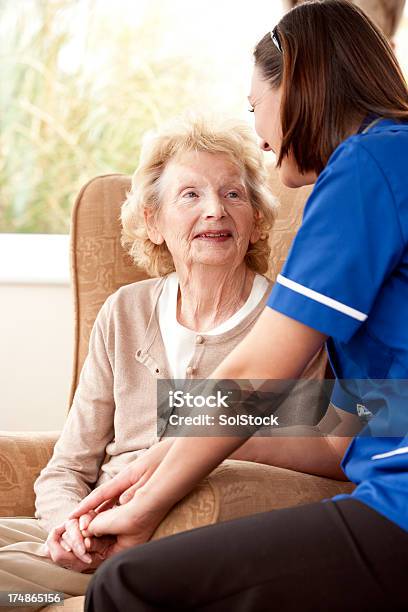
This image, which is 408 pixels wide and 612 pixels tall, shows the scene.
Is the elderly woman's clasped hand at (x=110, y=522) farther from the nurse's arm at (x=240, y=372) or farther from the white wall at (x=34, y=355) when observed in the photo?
the white wall at (x=34, y=355)

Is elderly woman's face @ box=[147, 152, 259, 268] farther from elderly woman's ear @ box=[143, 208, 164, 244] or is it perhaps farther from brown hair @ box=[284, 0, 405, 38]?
brown hair @ box=[284, 0, 405, 38]

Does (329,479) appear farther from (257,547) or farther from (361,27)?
(361,27)

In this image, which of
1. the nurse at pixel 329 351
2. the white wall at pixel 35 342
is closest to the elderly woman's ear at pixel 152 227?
the nurse at pixel 329 351

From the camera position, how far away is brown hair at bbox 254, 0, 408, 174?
1.27 metres

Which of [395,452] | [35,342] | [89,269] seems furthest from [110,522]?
[35,342]

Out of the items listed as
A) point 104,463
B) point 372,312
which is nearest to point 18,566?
point 104,463

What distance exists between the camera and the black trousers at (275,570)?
103 cm

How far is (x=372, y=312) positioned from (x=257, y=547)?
347 millimetres

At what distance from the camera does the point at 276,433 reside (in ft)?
5.20

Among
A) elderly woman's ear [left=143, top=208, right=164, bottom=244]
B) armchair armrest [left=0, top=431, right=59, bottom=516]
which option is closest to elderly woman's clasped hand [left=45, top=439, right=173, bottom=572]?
armchair armrest [left=0, top=431, right=59, bottom=516]

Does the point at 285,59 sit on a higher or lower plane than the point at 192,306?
higher

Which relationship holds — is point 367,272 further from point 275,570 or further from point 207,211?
point 207,211

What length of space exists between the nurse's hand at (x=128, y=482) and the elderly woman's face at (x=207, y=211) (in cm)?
50

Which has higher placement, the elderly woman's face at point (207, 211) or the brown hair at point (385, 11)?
the brown hair at point (385, 11)
